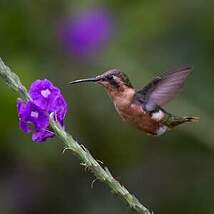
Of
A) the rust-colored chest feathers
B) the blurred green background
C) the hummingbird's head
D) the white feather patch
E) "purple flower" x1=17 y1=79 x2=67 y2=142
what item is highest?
"purple flower" x1=17 y1=79 x2=67 y2=142

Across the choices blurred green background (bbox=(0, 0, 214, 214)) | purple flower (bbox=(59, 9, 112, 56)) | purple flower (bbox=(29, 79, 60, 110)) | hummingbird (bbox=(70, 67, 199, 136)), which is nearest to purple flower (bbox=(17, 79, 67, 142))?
purple flower (bbox=(29, 79, 60, 110))

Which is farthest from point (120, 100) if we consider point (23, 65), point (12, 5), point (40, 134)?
point (12, 5)

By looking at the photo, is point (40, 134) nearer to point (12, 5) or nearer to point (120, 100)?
point (120, 100)

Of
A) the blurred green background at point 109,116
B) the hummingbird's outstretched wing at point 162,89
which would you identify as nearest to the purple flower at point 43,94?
the hummingbird's outstretched wing at point 162,89

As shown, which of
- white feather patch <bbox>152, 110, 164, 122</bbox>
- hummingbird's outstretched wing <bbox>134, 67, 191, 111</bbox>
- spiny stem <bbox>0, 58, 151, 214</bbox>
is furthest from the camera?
white feather patch <bbox>152, 110, 164, 122</bbox>

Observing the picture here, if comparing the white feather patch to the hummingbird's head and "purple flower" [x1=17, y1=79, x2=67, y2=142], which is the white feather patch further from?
"purple flower" [x1=17, y1=79, x2=67, y2=142]

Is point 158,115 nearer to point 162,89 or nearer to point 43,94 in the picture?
point 162,89

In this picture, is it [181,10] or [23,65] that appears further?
[181,10]
